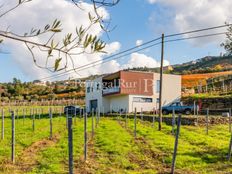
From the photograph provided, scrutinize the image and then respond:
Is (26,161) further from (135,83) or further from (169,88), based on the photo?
(169,88)

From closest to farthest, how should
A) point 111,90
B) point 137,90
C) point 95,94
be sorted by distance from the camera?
point 137,90
point 111,90
point 95,94

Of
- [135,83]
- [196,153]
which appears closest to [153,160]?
[196,153]

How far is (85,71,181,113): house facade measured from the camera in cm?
5128

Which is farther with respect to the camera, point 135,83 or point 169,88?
point 169,88

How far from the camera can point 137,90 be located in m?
51.9

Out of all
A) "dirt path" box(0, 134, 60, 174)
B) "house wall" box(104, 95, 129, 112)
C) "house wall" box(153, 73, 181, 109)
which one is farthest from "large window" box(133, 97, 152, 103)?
"dirt path" box(0, 134, 60, 174)

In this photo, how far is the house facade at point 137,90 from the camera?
5128cm

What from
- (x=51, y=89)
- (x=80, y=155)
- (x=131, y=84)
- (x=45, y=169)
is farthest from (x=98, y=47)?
(x=51, y=89)

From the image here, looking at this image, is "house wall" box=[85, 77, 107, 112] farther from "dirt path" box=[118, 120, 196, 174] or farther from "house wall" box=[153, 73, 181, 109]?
"dirt path" box=[118, 120, 196, 174]

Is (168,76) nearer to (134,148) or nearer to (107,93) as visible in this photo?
(107,93)

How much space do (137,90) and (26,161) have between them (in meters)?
36.9

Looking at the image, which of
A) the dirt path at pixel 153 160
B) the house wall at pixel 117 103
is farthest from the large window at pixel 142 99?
the dirt path at pixel 153 160

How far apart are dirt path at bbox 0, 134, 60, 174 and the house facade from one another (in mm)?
30853

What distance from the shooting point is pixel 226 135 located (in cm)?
2611
